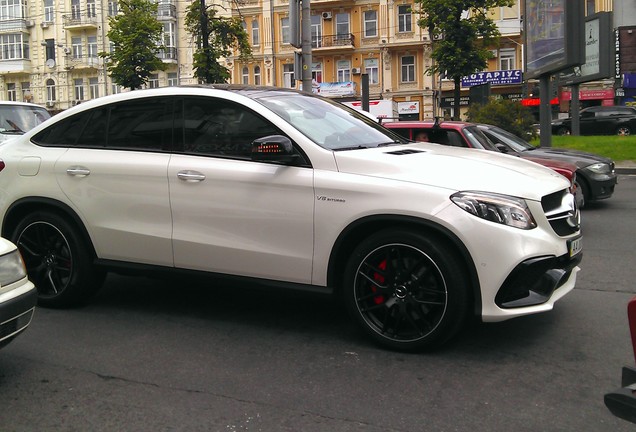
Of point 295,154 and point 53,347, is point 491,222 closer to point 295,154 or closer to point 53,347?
point 295,154

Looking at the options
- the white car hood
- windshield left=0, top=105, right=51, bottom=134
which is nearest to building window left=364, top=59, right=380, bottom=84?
windshield left=0, top=105, right=51, bottom=134

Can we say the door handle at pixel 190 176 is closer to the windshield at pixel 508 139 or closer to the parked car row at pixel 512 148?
the parked car row at pixel 512 148

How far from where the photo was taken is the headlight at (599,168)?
9586mm

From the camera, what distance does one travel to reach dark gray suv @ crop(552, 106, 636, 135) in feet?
95.9

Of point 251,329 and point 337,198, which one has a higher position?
point 337,198

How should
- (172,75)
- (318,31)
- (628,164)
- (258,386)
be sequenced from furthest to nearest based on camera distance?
(172,75) < (318,31) < (628,164) < (258,386)

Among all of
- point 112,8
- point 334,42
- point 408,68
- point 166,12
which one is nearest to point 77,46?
point 112,8

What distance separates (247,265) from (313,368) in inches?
36.1

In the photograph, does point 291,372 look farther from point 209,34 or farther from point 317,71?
point 317,71

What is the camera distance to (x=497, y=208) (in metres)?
3.67

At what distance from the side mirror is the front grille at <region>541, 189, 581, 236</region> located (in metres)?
1.66

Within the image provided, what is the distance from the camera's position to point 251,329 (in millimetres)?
4520

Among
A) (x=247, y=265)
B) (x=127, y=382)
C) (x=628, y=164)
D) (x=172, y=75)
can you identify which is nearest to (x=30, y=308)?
(x=127, y=382)

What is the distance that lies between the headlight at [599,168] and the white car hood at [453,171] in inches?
228
